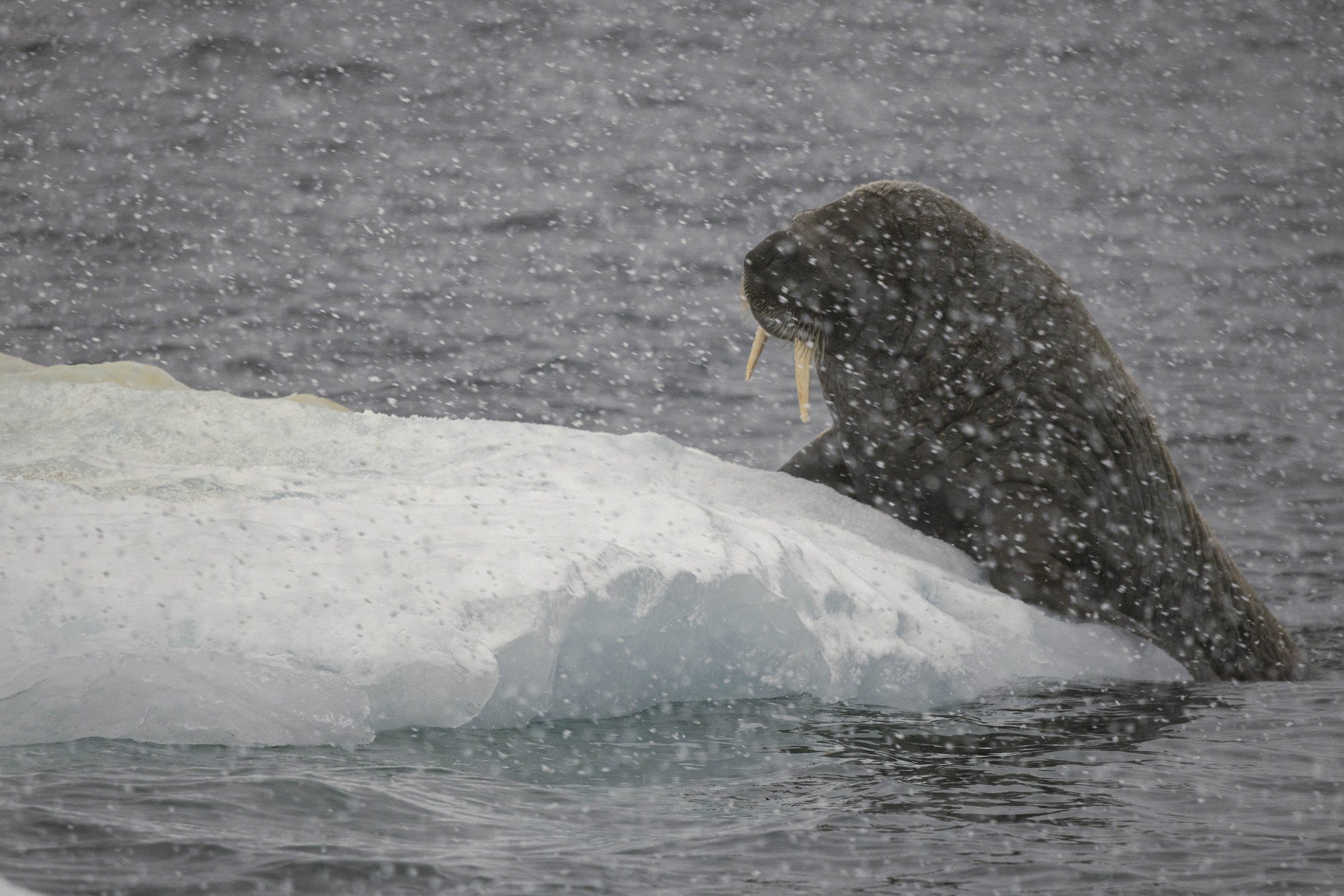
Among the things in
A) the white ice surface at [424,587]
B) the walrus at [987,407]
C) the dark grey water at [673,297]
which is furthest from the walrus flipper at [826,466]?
the dark grey water at [673,297]

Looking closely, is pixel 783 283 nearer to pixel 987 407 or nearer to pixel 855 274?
pixel 855 274

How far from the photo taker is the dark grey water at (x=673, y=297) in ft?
9.41

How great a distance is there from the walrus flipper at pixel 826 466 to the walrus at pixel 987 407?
72mm

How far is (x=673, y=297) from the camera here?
16.3 metres

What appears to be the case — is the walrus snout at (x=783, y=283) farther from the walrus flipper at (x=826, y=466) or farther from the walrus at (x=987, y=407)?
the walrus flipper at (x=826, y=466)

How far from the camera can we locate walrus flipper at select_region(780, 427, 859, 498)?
19.2ft

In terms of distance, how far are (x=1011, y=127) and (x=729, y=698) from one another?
1771 centimetres

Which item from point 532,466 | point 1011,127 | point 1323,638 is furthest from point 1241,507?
point 1011,127

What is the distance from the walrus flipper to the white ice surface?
0.26 meters

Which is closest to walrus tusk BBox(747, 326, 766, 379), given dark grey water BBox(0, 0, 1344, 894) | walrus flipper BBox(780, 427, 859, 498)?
walrus flipper BBox(780, 427, 859, 498)

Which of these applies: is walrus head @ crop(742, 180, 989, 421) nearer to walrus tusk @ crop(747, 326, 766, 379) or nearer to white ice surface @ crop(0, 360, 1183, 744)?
walrus tusk @ crop(747, 326, 766, 379)

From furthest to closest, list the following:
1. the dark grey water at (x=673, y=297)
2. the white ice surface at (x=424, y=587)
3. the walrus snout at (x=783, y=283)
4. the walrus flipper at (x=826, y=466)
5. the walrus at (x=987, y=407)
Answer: the walrus flipper at (x=826, y=466)
the walrus snout at (x=783, y=283)
the walrus at (x=987, y=407)
the white ice surface at (x=424, y=587)
the dark grey water at (x=673, y=297)

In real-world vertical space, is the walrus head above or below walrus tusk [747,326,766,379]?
above

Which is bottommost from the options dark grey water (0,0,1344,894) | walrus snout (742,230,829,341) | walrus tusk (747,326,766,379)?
dark grey water (0,0,1344,894)
